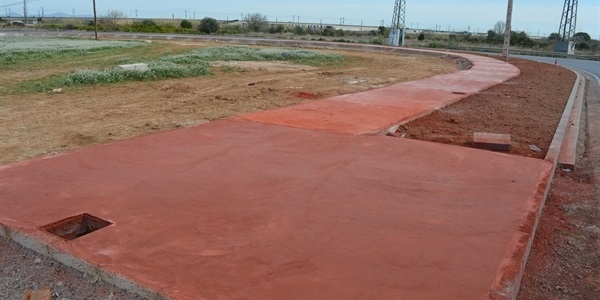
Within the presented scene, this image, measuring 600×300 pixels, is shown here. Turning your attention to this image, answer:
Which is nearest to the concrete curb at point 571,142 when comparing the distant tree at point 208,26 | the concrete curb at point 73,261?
the concrete curb at point 73,261

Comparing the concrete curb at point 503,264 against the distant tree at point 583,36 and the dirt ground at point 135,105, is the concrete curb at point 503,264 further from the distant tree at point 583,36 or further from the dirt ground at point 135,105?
the distant tree at point 583,36

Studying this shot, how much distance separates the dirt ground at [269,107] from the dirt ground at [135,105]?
0.02m

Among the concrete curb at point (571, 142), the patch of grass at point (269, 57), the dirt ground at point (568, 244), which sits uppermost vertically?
the patch of grass at point (269, 57)

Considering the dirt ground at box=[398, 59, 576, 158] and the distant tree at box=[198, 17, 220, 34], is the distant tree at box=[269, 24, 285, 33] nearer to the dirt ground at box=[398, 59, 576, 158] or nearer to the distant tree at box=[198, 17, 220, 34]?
the distant tree at box=[198, 17, 220, 34]

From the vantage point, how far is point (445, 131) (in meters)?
9.29

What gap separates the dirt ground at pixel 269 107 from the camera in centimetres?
416

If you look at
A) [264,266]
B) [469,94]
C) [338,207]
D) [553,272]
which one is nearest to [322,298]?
[264,266]

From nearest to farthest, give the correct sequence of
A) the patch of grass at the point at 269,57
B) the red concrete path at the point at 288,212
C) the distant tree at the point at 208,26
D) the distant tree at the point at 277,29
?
the red concrete path at the point at 288,212 < the patch of grass at the point at 269,57 < the distant tree at the point at 208,26 < the distant tree at the point at 277,29

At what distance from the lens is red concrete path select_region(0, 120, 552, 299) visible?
12.5ft

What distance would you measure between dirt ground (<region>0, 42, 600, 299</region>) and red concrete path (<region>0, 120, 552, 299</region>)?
298 mm

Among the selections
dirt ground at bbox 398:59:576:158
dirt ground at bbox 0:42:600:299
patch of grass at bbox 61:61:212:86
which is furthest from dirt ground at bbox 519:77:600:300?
patch of grass at bbox 61:61:212:86

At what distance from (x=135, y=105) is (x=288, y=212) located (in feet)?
27.1

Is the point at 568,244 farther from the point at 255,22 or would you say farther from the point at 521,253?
the point at 255,22

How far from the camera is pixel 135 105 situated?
12344 mm
